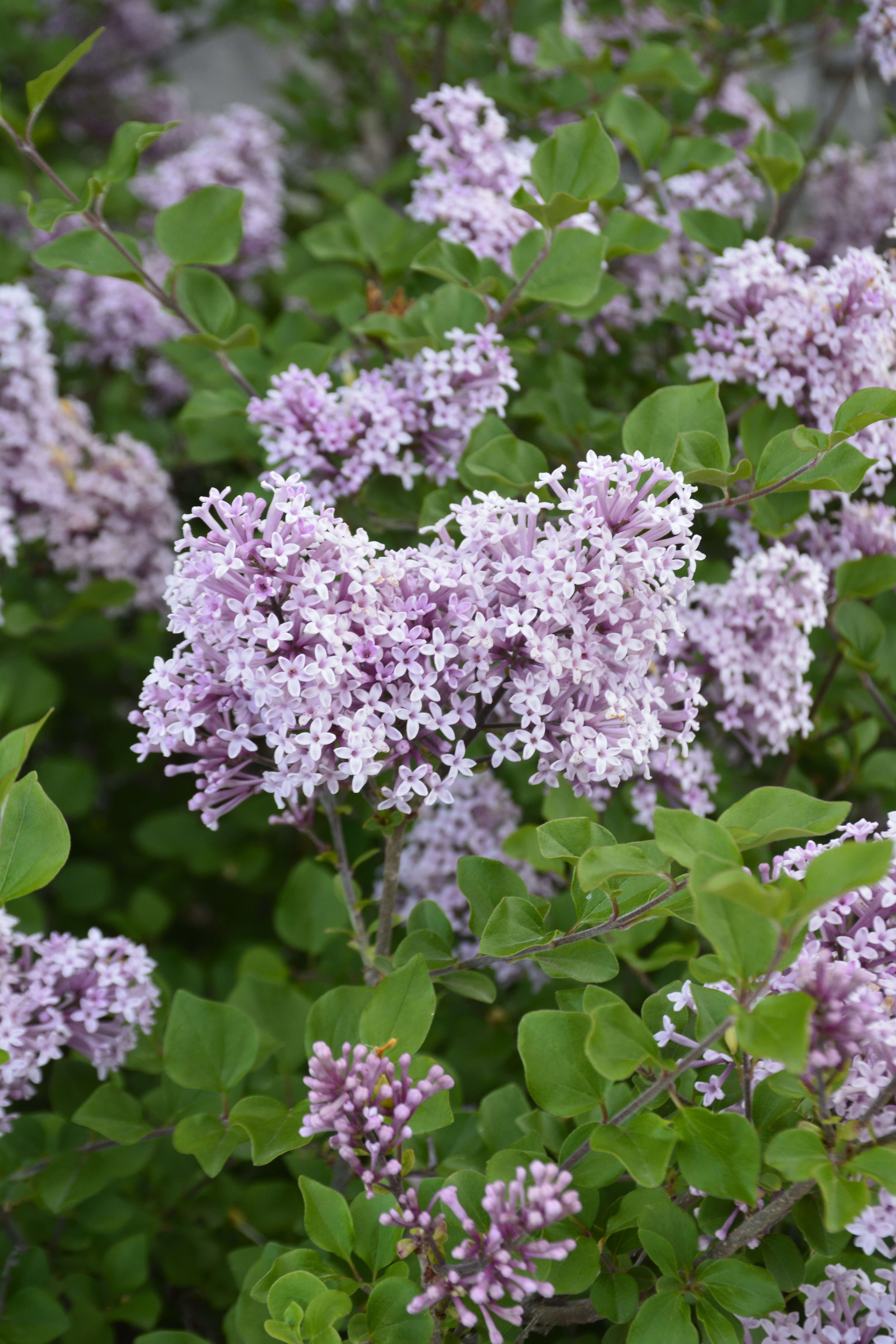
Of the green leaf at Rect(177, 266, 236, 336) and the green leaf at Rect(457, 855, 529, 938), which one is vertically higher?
the green leaf at Rect(177, 266, 236, 336)

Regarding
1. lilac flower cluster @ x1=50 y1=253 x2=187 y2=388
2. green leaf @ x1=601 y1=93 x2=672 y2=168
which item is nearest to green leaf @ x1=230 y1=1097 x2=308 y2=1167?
green leaf @ x1=601 y1=93 x2=672 y2=168

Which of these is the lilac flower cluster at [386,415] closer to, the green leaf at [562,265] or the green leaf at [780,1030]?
the green leaf at [562,265]

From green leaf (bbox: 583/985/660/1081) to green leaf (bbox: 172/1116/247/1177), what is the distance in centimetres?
38

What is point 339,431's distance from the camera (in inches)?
47.4

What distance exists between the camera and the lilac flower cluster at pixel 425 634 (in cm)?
86

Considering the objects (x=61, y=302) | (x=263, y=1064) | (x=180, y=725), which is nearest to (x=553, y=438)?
(x=180, y=725)

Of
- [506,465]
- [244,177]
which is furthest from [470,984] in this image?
[244,177]

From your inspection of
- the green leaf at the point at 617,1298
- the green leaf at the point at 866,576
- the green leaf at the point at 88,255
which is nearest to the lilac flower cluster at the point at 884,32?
the green leaf at the point at 866,576

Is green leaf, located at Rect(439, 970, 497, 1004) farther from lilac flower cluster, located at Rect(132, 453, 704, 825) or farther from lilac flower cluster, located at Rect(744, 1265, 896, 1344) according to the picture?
lilac flower cluster, located at Rect(744, 1265, 896, 1344)

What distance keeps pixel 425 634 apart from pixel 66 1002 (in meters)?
0.62

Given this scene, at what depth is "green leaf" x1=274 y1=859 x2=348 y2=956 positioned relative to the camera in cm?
151

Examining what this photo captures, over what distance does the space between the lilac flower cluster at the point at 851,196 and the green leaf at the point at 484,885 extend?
1534 millimetres

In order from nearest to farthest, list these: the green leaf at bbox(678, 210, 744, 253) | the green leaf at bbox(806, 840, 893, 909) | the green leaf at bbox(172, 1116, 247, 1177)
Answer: the green leaf at bbox(806, 840, 893, 909)
the green leaf at bbox(172, 1116, 247, 1177)
the green leaf at bbox(678, 210, 744, 253)

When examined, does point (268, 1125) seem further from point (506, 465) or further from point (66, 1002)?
point (506, 465)
